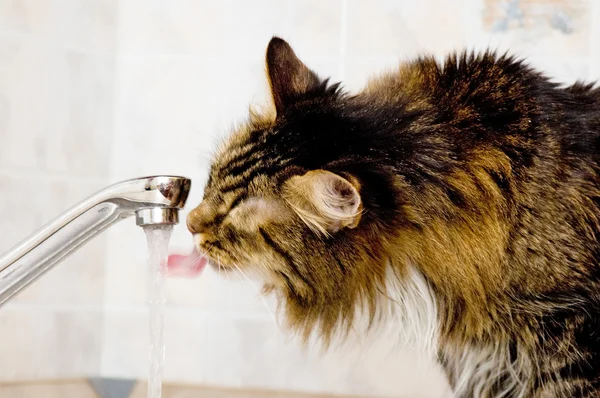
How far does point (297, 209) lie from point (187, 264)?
357 mm

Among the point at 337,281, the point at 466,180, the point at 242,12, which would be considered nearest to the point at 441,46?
the point at 242,12

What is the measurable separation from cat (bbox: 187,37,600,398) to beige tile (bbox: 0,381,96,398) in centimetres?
62

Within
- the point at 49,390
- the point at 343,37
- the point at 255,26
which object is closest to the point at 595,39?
the point at 343,37

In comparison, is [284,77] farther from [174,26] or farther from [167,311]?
[167,311]

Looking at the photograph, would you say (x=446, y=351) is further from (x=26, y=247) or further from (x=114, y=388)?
(x=114, y=388)

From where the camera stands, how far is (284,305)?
1.09 meters

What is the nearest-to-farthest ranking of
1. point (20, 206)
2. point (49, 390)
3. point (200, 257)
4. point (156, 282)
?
point (156, 282) < point (200, 257) < point (20, 206) < point (49, 390)

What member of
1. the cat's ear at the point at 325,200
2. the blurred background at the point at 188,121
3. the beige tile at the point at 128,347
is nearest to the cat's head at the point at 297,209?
the cat's ear at the point at 325,200

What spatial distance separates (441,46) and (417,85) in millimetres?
527

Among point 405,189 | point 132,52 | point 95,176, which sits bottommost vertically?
point 95,176

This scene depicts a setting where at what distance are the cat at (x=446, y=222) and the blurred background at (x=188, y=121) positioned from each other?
490 millimetres

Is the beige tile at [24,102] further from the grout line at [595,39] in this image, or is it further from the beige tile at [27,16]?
the grout line at [595,39]

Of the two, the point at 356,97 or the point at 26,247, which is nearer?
the point at 26,247

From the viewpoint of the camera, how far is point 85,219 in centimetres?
78
